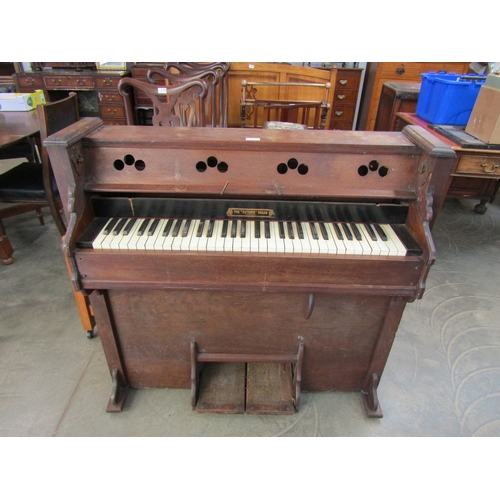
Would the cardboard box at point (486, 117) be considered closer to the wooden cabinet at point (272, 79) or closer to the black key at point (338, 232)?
the black key at point (338, 232)

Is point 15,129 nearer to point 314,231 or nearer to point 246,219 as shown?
point 246,219

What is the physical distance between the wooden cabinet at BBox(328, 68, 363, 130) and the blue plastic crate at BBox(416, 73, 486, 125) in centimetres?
228

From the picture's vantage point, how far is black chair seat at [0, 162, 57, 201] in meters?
2.48

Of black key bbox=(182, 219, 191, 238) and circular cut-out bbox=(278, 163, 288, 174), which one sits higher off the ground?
circular cut-out bbox=(278, 163, 288, 174)

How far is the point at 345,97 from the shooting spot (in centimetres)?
497

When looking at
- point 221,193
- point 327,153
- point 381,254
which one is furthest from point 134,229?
point 381,254

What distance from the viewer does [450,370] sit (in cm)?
189

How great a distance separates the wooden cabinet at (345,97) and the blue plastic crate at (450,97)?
7.48 ft

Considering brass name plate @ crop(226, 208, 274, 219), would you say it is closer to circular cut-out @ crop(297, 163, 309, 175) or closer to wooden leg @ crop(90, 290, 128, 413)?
circular cut-out @ crop(297, 163, 309, 175)

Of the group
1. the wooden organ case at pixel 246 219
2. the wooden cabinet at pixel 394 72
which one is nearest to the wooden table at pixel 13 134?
the wooden organ case at pixel 246 219

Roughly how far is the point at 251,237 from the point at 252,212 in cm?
12

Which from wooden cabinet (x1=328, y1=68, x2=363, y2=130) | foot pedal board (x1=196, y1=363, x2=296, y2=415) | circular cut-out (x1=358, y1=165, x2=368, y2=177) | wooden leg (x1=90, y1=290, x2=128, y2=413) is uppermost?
circular cut-out (x1=358, y1=165, x2=368, y2=177)

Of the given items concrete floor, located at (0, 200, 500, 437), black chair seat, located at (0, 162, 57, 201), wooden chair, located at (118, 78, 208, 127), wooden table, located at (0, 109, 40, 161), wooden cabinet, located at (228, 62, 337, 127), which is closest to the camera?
concrete floor, located at (0, 200, 500, 437)

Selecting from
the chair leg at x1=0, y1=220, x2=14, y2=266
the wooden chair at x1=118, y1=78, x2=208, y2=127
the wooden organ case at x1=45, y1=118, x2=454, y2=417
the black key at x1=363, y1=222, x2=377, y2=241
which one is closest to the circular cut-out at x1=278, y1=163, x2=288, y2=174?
the wooden organ case at x1=45, y1=118, x2=454, y2=417
